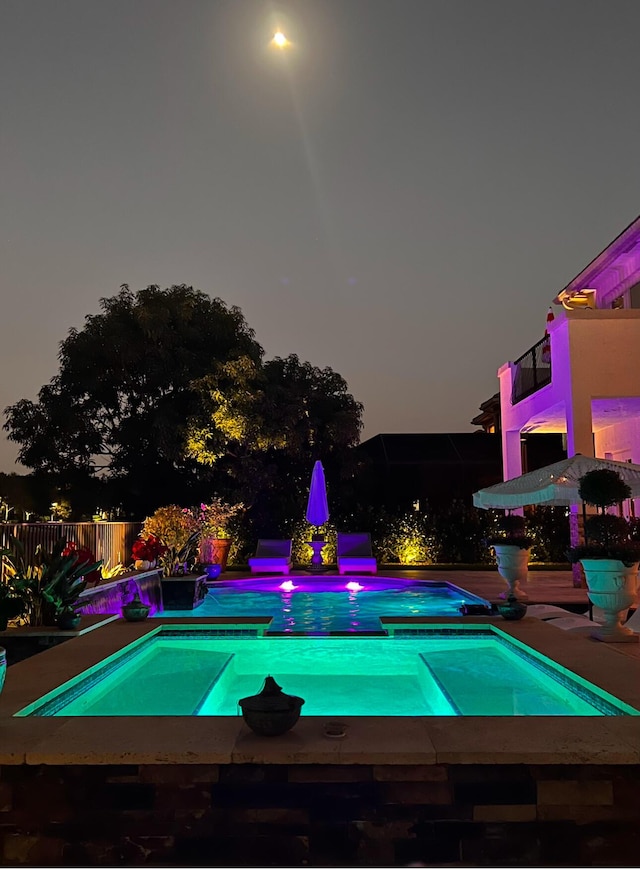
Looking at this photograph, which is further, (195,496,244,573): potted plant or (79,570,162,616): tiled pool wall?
(195,496,244,573): potted plant

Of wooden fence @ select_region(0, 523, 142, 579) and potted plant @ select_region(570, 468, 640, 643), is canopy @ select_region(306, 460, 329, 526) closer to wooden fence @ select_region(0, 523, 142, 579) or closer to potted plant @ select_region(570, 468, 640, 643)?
wooden fence @ select_region(0, 523, 142, 579)

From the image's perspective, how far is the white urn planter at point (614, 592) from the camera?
6.53 m

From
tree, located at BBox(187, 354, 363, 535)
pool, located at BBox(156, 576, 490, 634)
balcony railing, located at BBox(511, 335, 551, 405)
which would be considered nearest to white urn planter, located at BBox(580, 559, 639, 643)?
pool, located at BBox(156, 576, 490, 634)

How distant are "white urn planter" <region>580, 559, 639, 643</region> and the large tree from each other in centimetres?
1266

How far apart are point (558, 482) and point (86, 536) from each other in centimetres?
856

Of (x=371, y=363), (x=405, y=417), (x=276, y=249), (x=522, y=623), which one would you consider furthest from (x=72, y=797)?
(x=405, y=417)

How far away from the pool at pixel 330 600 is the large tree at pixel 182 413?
5.48 meters

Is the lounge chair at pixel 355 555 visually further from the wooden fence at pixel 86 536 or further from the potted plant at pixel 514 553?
the wooden fence at pixel 86 536

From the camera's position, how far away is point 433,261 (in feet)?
58.9

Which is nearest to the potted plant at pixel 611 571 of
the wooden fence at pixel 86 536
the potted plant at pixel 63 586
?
the potted plant at pixel 63 586

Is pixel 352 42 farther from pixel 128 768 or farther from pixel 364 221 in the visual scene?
pixel 128 768

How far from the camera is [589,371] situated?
12742mm

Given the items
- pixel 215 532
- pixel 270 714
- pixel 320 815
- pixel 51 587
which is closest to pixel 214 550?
pixel 215 532

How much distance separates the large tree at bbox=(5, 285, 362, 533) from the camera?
18.6 m
